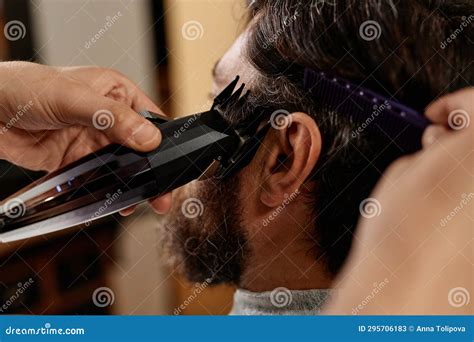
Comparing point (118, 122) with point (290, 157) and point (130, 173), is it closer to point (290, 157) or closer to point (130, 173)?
point (130, 173)

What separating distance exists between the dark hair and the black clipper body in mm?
53

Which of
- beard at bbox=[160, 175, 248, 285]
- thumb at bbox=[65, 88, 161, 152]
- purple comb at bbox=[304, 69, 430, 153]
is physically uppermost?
purple comb at bbox=[304, 69, 430, 153]

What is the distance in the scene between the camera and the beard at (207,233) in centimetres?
82

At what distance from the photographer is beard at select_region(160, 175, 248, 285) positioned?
2.68ft

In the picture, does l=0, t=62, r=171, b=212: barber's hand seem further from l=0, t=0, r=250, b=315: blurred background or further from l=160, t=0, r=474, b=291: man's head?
l=160, t=0, r=474, b=291: man's head

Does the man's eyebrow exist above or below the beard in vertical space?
above

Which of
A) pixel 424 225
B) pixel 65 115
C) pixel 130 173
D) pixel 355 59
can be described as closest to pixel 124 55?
pixel 65 115

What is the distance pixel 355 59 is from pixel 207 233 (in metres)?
0.36

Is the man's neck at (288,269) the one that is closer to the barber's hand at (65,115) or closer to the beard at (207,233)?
the beard at (207,233)

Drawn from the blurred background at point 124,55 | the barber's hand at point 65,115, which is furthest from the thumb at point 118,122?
the blurred background at point 124,55

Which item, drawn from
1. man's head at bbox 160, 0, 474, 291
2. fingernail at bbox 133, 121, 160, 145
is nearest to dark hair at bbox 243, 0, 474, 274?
man's head at bbox 160, 0, 474, 291

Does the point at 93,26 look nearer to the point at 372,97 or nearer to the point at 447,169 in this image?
the point at 372,97

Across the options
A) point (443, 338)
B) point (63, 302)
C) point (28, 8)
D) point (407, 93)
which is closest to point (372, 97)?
point (407, 93)

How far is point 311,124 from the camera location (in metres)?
0.72
